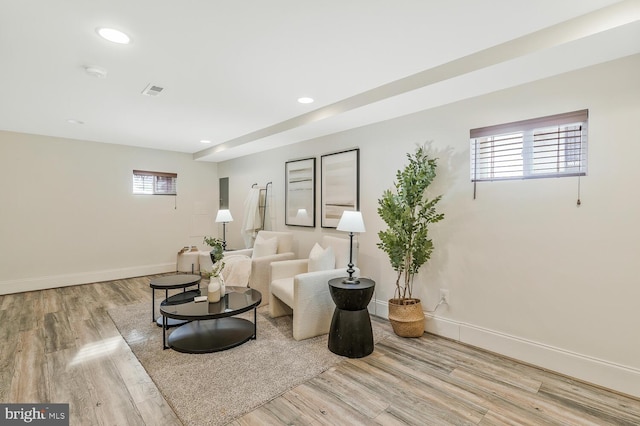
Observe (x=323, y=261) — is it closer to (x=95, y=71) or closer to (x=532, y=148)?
(x=532, y=148)

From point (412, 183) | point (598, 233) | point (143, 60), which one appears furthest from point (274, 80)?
point (598, 233)

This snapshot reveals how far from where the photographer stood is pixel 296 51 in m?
2.25

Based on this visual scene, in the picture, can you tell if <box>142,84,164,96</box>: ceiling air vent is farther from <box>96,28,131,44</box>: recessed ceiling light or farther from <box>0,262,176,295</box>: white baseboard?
<box>0,262,176,295</box>: white baseboard

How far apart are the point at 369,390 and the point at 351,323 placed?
0.59 metres

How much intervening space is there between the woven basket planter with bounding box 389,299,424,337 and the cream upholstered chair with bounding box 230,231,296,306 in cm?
170

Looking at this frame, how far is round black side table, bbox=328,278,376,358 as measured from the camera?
2.66 metres

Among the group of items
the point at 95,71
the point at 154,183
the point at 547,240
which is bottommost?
the point at 547,240

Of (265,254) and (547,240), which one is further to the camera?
(265,254)

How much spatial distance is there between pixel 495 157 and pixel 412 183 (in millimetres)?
734

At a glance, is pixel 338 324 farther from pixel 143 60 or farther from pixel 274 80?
pixel 143 60

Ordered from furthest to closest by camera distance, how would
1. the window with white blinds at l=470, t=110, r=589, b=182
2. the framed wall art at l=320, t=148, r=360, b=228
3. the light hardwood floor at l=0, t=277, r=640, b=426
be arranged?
the framed wall art at l=320, t=148, r=360, b=228 → the window with white blinds at l=470, t=110, r=589, b=182 → the light hardwood floor at l=0, t=277, r=640, b=426

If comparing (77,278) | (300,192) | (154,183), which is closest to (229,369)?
(300,192)

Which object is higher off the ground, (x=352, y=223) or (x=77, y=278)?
(x=352, y=223)

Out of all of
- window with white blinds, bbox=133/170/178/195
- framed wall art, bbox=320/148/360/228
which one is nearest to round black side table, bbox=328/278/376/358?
framed wall art, bbox=320/148/360/228
